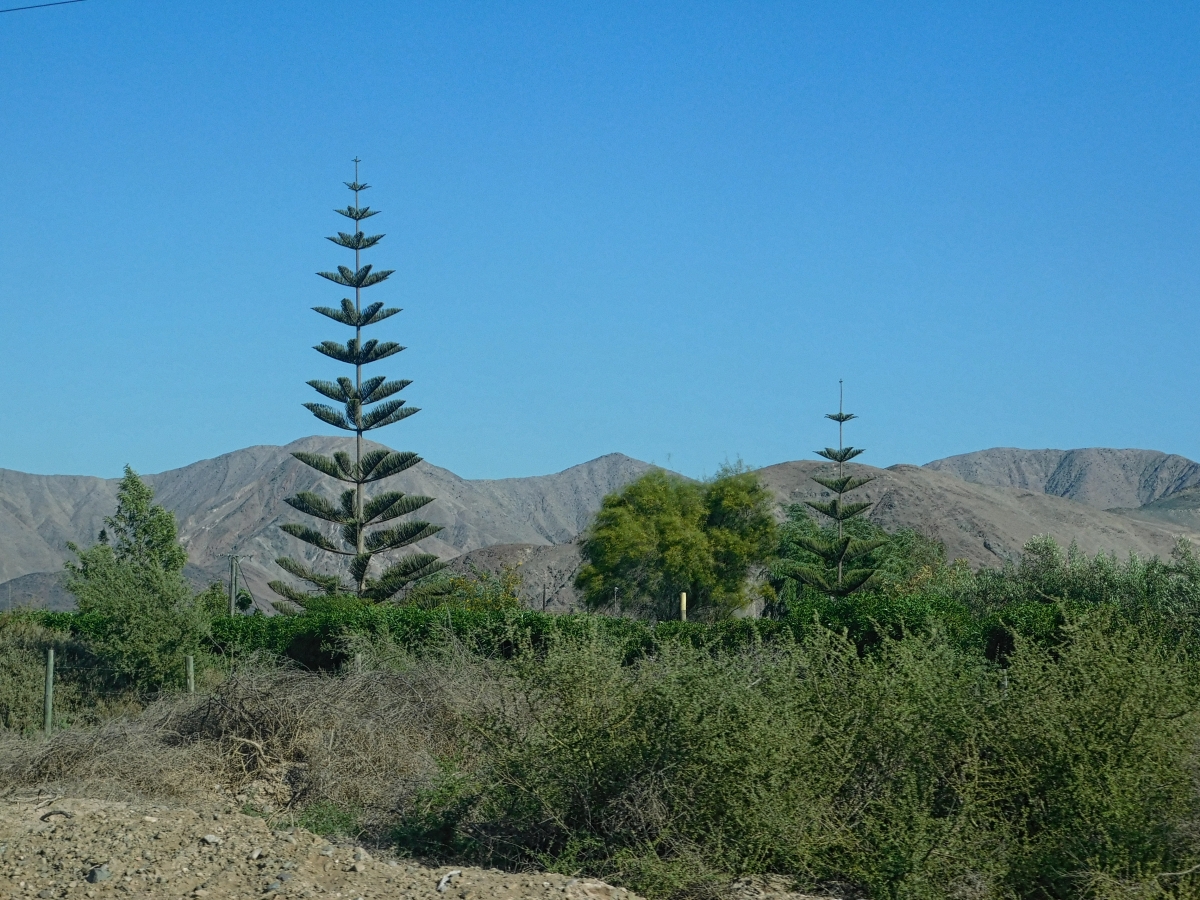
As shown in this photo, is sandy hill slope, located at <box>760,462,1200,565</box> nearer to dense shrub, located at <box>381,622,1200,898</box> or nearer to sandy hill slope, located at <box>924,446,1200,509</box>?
sandy hill slope, located at <box>924,446,1200,509</box>

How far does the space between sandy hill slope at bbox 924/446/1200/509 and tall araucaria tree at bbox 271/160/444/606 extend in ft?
371

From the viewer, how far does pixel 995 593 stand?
97.9 feet

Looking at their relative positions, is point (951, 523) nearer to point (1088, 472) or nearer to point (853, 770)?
point (853, 770)

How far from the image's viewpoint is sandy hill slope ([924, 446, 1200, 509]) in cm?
13912

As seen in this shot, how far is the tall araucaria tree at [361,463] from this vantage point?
106 ft

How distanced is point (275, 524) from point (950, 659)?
98.7m

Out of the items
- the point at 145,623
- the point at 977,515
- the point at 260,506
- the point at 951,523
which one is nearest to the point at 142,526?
the point at 145,623

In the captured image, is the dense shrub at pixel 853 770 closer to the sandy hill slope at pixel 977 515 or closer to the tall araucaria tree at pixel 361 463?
the tall araucaria tree at pixel 361 463

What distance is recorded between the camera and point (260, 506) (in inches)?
4823

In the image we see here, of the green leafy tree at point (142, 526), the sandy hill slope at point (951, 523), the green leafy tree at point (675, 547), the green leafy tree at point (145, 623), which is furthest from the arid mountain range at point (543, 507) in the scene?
the green leafy tree at point (145, 623)

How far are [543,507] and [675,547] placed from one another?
94.2 metres

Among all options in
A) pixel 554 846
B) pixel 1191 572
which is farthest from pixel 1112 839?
pixel 1191 572

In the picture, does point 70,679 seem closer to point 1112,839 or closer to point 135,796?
point 135,796

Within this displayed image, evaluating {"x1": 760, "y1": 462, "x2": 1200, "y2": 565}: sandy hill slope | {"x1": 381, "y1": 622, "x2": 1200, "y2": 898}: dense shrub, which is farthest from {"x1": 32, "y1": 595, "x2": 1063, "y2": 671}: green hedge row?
{"x1": 760, "y1": 462, "x2": 1200, "y2": 565}: sandy hill slope
